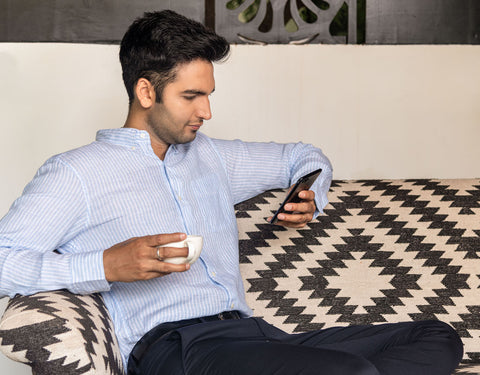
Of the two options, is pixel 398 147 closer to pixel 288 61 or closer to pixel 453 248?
pixel 288 61

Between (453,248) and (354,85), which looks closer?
(453,248)

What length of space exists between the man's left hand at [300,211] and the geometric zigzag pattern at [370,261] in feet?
0.77

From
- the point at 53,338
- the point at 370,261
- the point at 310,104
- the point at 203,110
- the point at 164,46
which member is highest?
the point at 164,46

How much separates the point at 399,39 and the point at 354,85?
0.30 meters

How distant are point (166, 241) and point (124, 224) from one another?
0.35m

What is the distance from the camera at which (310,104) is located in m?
2.98

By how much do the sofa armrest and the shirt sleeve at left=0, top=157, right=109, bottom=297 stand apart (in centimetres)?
5

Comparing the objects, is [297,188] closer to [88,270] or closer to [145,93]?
[145,93]

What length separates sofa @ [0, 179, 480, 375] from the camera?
2096 millimetres

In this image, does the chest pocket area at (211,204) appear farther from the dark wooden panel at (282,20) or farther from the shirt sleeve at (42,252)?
the dark wooden panel at (282,20)

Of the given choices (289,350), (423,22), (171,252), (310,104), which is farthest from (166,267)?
(423,22)

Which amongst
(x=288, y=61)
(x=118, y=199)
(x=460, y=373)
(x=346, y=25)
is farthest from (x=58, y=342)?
(x=346, y=25)

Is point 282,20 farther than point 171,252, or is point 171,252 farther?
point 282,20

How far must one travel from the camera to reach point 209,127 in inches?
116
